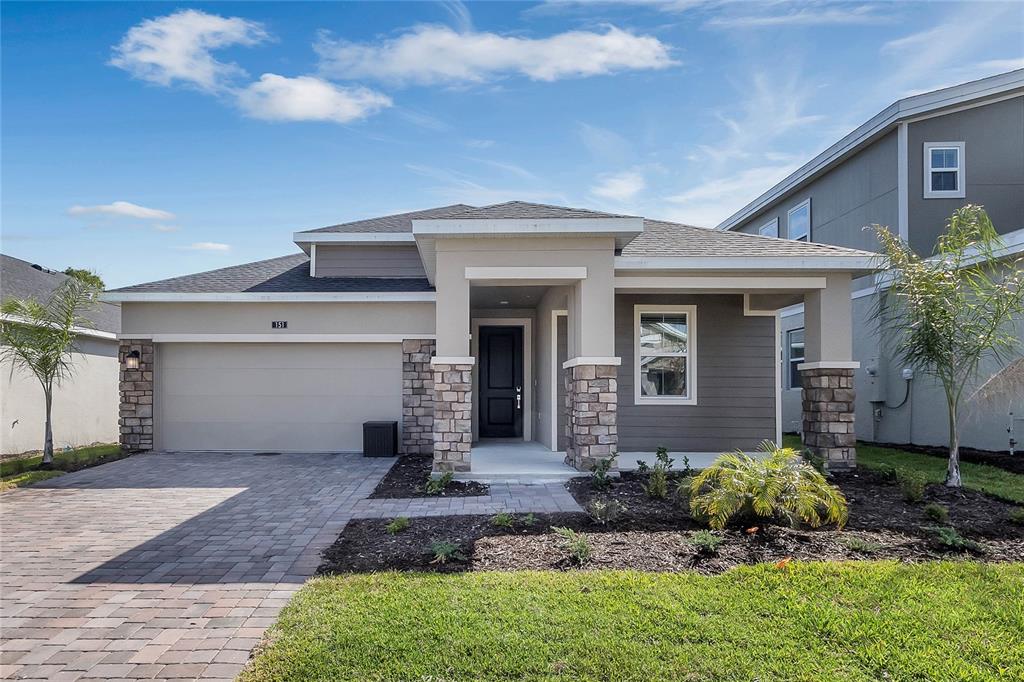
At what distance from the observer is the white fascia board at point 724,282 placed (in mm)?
8500

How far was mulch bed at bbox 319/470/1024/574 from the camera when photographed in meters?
4.52

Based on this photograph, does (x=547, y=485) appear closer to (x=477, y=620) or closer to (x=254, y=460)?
(x=477, y=620)

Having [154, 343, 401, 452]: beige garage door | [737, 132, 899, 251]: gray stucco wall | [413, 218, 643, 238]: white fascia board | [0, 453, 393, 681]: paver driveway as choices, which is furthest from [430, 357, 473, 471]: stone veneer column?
[737, 132, 899, 251]: gray stucco wall

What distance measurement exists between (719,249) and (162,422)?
32.0ft

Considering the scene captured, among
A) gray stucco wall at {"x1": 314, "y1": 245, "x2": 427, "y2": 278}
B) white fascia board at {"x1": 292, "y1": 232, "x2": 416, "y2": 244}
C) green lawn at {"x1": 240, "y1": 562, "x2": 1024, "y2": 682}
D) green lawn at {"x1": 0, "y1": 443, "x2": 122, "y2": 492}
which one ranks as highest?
white fascia board at {"x1": 292, "y1": 232, "x2": 416, "y2": 244}

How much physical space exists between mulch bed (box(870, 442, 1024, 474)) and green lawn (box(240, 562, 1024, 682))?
17.0ft

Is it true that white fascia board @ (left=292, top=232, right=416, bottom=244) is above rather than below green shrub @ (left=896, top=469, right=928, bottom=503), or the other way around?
above

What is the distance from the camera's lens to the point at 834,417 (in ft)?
27.6

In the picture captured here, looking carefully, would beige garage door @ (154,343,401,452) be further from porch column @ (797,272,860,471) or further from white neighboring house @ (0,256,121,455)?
porch column @ (797,272,860,471)

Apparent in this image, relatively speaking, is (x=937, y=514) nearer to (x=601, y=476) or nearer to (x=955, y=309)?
(x=955, y=309)

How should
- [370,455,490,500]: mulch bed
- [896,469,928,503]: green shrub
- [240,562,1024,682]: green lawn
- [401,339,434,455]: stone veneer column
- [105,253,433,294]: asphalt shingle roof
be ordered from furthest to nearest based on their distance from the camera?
1. [105,253,433,294]: asphalt shingle roof
2. [401,339,434,455]: stone veneer column
3. [370,455,490,500]: mulch bed
4. [896,469,928,503]: green shrub
5. [240,562,1024,682]: green lawn

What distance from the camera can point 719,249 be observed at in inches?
347

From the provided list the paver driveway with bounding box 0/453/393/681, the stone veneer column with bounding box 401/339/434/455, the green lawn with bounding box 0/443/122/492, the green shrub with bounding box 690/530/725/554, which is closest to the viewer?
the paver driveway with bounding box 0/453/393/681

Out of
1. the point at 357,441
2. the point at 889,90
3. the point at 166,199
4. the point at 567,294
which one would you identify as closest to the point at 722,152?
the point at 889,90
